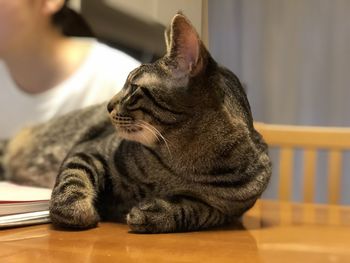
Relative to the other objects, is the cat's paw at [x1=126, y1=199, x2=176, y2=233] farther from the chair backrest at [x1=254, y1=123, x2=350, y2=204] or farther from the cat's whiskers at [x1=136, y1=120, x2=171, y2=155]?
the chair backrest at [x1=254, y1=123, x2=350, y2=204]

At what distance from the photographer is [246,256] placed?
2.31 ft

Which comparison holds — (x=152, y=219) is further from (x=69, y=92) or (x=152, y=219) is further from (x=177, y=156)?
(x=69, y=92)

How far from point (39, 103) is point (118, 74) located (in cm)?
23

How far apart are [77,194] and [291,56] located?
1.29m

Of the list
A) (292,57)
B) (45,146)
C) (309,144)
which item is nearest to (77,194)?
(45,146)

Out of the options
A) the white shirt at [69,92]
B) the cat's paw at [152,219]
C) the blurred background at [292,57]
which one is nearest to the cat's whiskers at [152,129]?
the cat's paw at [152,219]

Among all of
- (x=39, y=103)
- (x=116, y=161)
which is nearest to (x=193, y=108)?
(x=116, y=161)

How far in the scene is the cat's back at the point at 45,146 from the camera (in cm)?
132

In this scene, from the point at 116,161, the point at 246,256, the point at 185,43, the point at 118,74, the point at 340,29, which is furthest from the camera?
the point at 340,29

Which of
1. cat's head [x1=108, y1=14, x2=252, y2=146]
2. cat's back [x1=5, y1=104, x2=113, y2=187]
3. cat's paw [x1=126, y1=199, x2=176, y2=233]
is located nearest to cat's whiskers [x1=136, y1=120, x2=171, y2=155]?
cat's head [x1=108, y1=14, x2=252, y2=146]

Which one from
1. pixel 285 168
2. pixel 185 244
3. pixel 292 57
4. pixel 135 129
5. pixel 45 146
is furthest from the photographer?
pixel 292 57

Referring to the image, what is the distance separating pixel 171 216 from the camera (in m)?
0.83

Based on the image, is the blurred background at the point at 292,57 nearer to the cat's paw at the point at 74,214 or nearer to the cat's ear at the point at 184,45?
the cat's ear at the point at 184,45

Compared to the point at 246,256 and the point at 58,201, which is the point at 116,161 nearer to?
the point at 58,201
